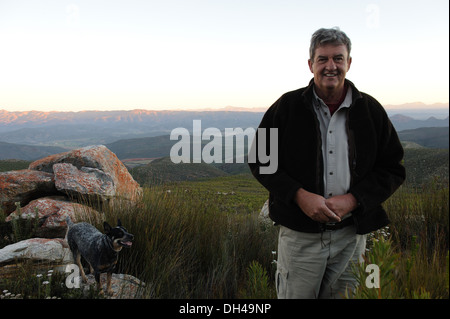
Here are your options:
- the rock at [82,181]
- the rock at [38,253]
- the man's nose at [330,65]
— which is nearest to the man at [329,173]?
A: the man's nose at [330,65]

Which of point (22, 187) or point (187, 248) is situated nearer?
point (187, 248)

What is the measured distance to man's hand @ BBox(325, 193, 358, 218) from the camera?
197cm

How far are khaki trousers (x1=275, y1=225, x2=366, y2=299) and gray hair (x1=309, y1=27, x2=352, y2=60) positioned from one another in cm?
129

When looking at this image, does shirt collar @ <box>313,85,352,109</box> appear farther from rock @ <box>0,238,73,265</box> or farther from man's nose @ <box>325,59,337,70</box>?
rock @ <box>0,238,73,265</box>

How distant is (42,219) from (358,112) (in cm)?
514

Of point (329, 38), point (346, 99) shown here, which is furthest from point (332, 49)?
point (346, 99)

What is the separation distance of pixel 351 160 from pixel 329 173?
0.61ft

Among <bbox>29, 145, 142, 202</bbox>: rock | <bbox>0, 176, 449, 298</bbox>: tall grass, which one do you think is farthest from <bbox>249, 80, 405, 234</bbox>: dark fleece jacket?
<bbox>29, 145, 142, 202</bbox>: rock

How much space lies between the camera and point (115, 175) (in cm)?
671

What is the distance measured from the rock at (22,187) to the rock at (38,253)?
2.19 metres

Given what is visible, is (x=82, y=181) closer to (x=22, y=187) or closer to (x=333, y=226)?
(x=22, y=187)

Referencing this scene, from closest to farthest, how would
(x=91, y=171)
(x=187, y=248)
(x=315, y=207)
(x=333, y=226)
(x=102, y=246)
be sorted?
(x=315, y=207), (x=333, y=226), (x=102, y=246), (x=187, y=248), (x=91, y=171)

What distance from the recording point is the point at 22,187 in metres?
5.74
